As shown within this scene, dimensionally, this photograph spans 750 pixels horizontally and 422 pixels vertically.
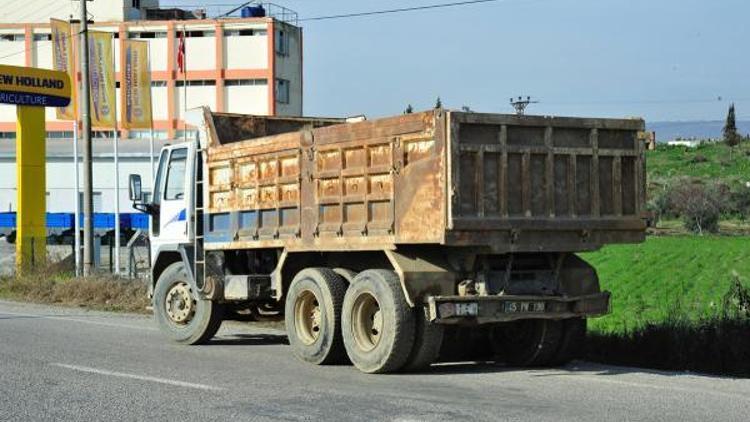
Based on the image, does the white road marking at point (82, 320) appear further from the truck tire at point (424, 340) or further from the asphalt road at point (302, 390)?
the truck tire at point (424, 340)

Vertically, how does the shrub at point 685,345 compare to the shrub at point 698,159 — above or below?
below

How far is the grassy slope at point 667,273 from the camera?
2445cm

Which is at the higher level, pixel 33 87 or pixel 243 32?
pixel 243 32

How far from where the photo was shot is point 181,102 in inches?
3312

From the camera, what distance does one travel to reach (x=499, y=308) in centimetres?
1091

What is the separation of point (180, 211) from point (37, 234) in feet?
53.7

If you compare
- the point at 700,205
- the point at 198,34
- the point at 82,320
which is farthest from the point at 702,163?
the point at 82,320

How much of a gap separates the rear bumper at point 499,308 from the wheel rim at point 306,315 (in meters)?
2.12

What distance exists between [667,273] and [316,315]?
28.5m

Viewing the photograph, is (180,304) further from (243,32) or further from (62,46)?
(243,32)

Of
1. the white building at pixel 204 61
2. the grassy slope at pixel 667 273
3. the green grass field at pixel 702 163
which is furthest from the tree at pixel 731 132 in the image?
the grassy slope at pixel 667 273

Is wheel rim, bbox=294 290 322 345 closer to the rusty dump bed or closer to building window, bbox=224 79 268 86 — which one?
the rusty dump bed

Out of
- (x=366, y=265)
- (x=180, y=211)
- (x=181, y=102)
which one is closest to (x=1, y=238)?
(x=181, y=102)

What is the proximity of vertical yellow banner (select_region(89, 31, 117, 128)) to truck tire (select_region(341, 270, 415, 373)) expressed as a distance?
25870mm
